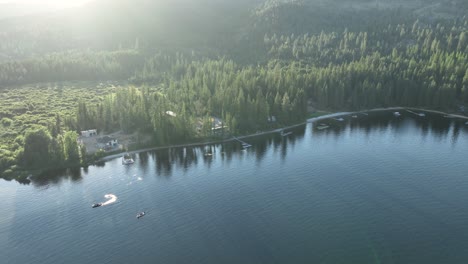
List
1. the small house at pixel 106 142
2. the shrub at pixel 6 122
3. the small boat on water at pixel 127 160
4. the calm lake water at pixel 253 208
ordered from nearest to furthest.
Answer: the calm lake water at pixel 253 208
the small boat on water at pixel 127 160
the small house at pixel 106 142
the shrub at pixel 6 122

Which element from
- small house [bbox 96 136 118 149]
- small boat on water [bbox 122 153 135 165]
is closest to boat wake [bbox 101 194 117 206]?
small boat on water [bbox 122 153 135 165]

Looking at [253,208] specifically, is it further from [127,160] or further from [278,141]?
[278,141]

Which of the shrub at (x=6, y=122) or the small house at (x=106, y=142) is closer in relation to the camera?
the small house at (x=106, y=142)

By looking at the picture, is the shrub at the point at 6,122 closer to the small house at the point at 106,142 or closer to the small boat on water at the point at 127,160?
the small house at the point at 106,142

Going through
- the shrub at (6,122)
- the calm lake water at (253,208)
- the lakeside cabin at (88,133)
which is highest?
the shrub at (6,122)

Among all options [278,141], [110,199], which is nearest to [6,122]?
[110,199]

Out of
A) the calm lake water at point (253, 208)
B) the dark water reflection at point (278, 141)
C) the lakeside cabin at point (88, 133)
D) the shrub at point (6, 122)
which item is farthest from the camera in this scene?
the shrub at point (6, 122)

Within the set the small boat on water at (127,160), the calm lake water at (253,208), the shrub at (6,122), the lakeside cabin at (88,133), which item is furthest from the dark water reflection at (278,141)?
the shrub at (6,122)

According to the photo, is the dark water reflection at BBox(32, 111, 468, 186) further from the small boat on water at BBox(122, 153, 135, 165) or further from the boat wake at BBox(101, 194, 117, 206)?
the boat wake at BBox(101, 194, 117, 206)

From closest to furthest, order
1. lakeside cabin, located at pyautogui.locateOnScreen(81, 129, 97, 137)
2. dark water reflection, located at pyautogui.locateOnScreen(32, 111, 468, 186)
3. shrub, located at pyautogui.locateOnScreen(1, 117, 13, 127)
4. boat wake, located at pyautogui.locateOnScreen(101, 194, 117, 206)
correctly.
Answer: boat wake, located at pyautogui.locateOnScreen(101, 194, 117, 206) < dark water reflection, located at pyautogui.locateOnScreen(32, 111, 468, 186) < lakeside cabin, located at pyautogui.locateOnScreen(81, 129, 97, 137) < shrub, located at pyautogui.locateOnScreen(1, 117, 13, 127)
